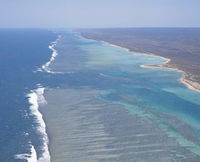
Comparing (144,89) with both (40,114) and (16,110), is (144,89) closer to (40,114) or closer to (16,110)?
(40,114)

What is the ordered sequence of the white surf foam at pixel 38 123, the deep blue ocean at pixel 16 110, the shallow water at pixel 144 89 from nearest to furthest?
the white surf foam at pixel 38 123 → the deep blue ocean at pixel 16 110 → the shallow water at pixel 144 89

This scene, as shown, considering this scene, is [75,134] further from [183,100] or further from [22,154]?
[183,100]

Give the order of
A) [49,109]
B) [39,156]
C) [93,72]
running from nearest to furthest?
[39,156]
[49,109]
[93,72]

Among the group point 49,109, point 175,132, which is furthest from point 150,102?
point 49,109

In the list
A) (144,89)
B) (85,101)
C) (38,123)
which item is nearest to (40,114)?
(38,123)

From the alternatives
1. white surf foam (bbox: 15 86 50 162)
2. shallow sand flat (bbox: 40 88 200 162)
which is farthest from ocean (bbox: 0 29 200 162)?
shallow sand flat (bbox: 40 88 200 162)

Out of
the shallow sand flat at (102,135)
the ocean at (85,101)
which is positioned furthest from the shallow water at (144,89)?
the shallow sand flat at (102,135)

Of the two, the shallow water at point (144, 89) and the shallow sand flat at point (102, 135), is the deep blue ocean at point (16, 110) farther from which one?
the shallow water at point (144, 89)
